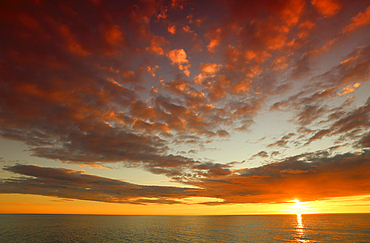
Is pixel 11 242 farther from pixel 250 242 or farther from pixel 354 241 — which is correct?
pixel 354 241

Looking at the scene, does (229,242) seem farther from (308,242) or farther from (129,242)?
(129,242)

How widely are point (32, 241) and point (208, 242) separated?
66.3 m

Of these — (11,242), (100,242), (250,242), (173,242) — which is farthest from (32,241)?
(250,242)

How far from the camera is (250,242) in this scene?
238 ft

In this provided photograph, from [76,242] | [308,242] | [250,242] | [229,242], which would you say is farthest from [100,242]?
[308,242]

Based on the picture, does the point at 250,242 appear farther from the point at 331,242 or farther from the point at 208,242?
the point at 331,242

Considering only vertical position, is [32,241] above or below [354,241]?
below

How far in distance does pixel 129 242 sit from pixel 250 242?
47.1 m

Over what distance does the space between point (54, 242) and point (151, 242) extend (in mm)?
36091

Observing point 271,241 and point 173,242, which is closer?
point 173,242

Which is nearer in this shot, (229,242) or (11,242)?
(11,242)

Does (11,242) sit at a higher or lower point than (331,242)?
lower

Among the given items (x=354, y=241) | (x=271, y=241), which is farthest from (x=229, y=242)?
(x=354, y=241)

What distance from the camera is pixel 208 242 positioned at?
71625mm
